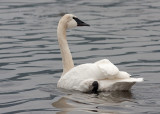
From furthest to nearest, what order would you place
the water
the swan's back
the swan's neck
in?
the swan's neck, the swan's back, the water

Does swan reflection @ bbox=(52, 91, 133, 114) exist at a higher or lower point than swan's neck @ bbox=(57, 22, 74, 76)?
lower

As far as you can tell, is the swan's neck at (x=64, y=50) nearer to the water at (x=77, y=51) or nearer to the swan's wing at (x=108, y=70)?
the water at (x=77, y=51)

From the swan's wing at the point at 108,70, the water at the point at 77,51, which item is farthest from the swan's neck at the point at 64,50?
the swan's wing at the point at 108,70

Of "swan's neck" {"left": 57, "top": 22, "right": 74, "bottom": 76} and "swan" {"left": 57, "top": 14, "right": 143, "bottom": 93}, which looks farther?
"swan's neck" {"left": 57, "top": 22, "right": 74, "bottom": 76}

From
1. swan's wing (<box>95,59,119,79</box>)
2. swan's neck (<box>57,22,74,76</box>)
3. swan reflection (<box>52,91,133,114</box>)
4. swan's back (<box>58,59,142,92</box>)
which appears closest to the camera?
swan reflection (<box>52,91,133,114</box>)

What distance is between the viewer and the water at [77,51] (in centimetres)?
1198

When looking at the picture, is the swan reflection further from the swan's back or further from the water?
the swan's back

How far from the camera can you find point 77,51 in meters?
17.0

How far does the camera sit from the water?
11977 millimetres

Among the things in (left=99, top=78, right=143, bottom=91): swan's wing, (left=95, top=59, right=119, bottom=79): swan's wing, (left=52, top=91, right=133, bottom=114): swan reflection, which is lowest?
(left=52, top=91, right=133, bottom=114): swan reflection

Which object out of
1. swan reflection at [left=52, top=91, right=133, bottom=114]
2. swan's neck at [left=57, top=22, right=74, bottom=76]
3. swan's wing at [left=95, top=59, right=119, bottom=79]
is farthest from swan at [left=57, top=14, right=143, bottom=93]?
swan's neck at [left=57, top=22, right=74, bottom=76]

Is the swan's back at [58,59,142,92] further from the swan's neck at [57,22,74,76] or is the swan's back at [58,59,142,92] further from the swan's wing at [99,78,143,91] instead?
the swan's neck at [57,22,74,76]

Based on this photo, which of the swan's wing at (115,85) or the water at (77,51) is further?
the swan's wing at (115,85)

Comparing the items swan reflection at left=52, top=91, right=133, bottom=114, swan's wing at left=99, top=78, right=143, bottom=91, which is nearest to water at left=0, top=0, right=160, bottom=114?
swan reflection at left=52, top=91, right=133, bottom=114
